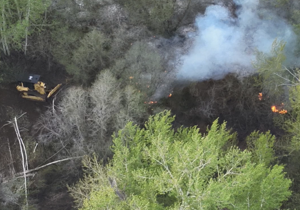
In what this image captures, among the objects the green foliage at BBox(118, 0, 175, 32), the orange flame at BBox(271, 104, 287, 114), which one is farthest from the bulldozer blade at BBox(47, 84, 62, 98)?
the orange flame at BBox(271, 104, 287, 114)

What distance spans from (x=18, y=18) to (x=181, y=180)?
19367 mm

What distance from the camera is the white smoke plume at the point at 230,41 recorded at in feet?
78.4

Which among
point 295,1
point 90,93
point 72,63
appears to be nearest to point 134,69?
point 90,93

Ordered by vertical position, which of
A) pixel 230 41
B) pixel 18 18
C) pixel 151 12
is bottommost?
pixel 230 41

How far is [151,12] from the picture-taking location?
2309cm

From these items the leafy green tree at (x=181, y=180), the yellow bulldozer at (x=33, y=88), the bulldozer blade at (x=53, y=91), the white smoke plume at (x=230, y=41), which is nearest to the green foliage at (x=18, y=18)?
the yellow bulldozer at (x=33, y=88)

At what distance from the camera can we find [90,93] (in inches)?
736

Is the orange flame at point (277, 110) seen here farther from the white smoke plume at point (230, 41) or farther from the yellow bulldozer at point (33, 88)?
the yellow bulldozer at point (33, 88)

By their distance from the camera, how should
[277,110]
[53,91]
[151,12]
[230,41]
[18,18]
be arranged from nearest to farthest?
[277,110] < [18,18] < [53,91] < [151,12] < [230,41]

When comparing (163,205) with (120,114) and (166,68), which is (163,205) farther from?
(166,68)

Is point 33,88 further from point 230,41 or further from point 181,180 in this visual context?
point 230,41

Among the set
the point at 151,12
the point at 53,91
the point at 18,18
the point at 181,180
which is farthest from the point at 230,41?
the point at 18,18

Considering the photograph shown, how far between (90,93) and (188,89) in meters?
8.90

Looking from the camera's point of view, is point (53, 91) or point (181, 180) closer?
point (181, 180)
